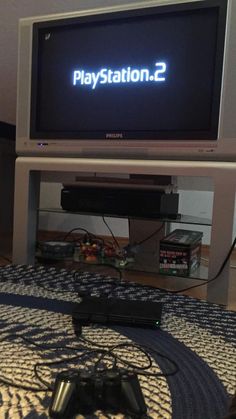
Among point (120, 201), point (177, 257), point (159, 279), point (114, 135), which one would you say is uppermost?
point (114, 135)

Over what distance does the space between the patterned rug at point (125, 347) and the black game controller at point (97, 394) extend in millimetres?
21

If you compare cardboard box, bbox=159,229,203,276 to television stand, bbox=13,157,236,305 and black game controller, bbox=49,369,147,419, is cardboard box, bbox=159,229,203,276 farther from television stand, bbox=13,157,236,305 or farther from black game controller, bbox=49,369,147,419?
black game controller, bbox=49,369,147,419

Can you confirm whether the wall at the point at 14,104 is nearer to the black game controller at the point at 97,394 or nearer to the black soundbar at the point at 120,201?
the black soundbar at the point at 120,201

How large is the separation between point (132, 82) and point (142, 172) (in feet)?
0.96

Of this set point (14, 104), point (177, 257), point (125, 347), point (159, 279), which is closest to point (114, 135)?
point (177, 257)

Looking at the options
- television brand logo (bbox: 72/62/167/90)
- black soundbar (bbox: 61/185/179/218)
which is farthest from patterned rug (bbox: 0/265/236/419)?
television brand logo (bbox: 72/62/167/90)

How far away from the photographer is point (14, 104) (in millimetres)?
2186

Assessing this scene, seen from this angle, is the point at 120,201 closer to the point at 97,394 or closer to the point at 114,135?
the point at 114,135

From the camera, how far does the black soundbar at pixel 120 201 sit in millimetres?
1312

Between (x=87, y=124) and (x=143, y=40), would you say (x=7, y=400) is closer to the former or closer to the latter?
(x=87, y=124)

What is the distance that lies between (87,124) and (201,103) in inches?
15.5

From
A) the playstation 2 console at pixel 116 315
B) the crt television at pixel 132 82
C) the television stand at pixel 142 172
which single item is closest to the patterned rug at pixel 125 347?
the playstation 2 console at pixel 116 315

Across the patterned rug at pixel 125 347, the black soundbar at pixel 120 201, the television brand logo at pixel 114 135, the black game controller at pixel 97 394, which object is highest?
the television brand logo at pixel 114 135

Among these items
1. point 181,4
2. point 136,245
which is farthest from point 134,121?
point 136,245
